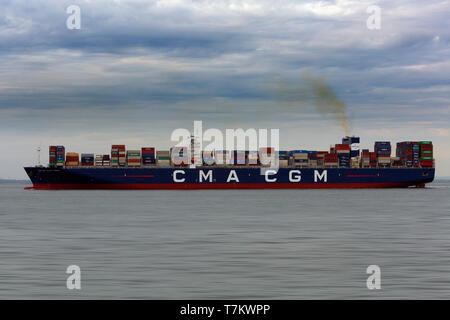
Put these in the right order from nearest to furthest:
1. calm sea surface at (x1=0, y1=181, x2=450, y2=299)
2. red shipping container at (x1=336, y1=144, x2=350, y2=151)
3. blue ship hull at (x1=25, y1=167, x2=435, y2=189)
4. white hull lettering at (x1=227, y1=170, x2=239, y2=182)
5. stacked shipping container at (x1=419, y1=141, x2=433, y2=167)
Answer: calm sea surface at (x1=0, y1=181, x2=450, y2=299) → blue ship hull at (x1=25, y1=167, x2=435, y2=189) → white hull lettering at (x1=227, y1=170, x2=239, y2=182) → stacked shipping container at (x1=419, y1=141, x2=433, y2=167) → red shipping container at (x1=336, y1=144, x2=350, y2=151)

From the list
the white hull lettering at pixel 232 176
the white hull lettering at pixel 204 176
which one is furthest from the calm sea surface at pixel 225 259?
the white hull lettering at pixel 204 176

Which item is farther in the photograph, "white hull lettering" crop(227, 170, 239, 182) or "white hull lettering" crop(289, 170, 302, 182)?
"white hull lettering" crop(289, 170, 302, 182)

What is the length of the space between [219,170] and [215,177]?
1.62 metres

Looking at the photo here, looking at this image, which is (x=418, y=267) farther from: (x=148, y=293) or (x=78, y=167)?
(x=78, y=167)

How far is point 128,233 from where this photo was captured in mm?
33594

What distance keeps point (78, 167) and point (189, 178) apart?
19.8 m

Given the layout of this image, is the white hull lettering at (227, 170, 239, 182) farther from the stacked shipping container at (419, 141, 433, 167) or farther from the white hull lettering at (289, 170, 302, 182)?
the stacked shipping container at (419, 141, 433, 167)

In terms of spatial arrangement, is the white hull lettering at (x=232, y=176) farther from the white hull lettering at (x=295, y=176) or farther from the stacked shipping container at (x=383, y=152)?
the stacked shipping container at (x=383, y=152)

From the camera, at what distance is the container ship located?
343 feet

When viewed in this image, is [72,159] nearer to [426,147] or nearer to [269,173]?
[269,173]

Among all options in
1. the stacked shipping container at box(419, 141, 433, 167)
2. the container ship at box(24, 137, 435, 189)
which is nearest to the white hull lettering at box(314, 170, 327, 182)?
the container ship at box(24, 137, 435, 189)

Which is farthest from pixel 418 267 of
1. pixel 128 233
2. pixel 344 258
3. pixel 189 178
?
pixel 189 178

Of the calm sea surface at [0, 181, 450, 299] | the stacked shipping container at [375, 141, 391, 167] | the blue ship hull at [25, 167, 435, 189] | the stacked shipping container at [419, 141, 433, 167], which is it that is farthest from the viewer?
the stacked shipping container at [419, 141, 433, 167]

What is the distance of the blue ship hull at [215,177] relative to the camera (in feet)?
341
